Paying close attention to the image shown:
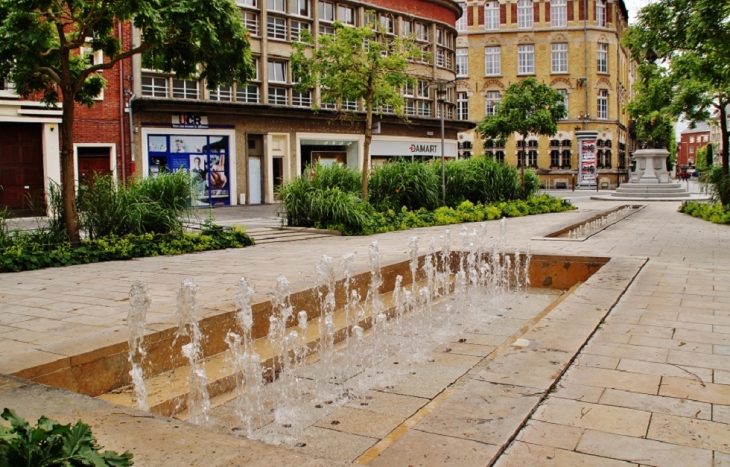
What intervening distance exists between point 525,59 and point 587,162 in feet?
38.4

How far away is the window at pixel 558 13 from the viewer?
56.0 m

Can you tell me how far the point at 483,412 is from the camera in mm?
3678

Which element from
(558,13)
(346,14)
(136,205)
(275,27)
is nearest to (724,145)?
(346,14)

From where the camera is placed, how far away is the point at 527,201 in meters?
24.0

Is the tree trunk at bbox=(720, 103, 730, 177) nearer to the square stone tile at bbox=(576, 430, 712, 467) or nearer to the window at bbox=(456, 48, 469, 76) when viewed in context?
the square stone tile at bbox=(576, 430, 712, 467)

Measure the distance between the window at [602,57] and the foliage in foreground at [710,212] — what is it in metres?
36.2

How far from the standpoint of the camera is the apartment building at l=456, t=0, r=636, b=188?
55750 mm

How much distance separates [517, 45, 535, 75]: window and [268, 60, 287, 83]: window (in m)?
32.8

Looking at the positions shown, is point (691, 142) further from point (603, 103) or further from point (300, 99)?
point (300, 99)

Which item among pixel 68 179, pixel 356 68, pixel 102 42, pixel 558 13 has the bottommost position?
pixel 68 179

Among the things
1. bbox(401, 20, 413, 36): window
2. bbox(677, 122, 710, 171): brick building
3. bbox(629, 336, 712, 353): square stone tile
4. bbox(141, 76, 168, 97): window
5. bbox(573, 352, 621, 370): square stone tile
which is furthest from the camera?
bbox(677, 122, 710, 171): brick building

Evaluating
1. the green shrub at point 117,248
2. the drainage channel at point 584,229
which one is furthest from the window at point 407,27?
the green shrub at point 117,248

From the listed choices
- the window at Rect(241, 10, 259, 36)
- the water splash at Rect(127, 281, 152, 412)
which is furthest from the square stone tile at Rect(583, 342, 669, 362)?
the window at Rect(241, 10, 259, 36)

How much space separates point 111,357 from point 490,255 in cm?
687
